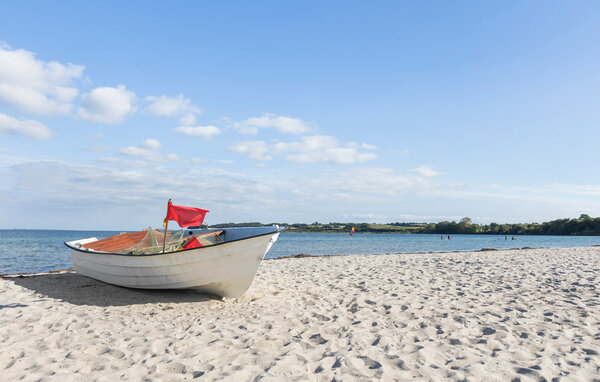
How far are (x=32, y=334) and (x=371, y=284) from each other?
7.30m

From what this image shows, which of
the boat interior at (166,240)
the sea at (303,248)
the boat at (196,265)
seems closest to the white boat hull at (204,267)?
the boat at (196,265)

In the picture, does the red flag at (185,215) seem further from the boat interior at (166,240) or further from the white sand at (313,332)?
the white sand at (313,332)

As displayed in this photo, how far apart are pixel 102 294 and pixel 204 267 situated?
10.2 ft

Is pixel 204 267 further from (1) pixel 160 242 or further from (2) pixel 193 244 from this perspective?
(1) pixel 160 242

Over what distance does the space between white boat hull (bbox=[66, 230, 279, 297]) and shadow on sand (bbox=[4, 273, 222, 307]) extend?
322 mm

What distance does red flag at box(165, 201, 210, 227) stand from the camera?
763cm

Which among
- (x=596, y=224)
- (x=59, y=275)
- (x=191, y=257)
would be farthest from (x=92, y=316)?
(x=596, y=224)

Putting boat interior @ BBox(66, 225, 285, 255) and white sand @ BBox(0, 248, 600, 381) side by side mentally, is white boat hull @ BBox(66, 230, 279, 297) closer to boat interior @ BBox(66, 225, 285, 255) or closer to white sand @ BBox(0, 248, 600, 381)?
white sand @ BBox(0, 248, 600, 381)

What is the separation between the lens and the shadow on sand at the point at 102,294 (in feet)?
26.1

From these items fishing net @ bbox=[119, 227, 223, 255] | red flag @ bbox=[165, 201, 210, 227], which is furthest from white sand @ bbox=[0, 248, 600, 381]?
red flag @ bbox=[165, 201, 210, 227]

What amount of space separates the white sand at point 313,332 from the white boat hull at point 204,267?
0.43m

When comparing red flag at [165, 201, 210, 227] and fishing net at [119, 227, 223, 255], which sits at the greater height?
red flag at [165, 201, 210, 227]

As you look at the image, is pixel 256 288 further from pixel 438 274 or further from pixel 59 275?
pixel 59 275

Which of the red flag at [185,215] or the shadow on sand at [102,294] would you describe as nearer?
the red flag at [185,215]
